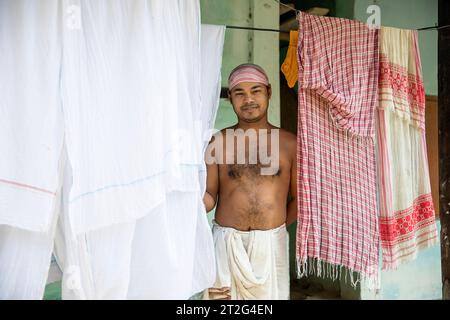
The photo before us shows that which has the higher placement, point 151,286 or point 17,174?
point 17,174

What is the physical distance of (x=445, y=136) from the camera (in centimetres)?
283

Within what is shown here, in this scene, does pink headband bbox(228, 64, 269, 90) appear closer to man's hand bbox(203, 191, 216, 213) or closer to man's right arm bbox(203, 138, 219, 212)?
man's right arm bbox(203, 138, 219, 212)

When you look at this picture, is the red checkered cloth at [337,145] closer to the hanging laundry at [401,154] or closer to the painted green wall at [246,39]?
the hanging laundry at [401,154]

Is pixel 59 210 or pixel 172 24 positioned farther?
pixel 172 24

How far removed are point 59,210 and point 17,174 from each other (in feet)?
0.78

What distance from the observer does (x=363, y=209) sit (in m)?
2.90

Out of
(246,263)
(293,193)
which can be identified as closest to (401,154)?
(293,193)

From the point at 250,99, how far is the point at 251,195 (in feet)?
Result: 1.90

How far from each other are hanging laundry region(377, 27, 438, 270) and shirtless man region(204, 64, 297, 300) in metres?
0.55

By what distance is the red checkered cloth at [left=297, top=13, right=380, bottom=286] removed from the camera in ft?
9.18

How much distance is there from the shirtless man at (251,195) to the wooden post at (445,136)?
86cm

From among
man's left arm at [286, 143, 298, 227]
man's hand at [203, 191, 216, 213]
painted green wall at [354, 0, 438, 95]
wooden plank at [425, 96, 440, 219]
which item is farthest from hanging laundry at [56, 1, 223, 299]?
wooden plank at [425, 96, 440, 219]

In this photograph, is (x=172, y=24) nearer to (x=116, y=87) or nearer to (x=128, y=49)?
(x=128, y=49)
